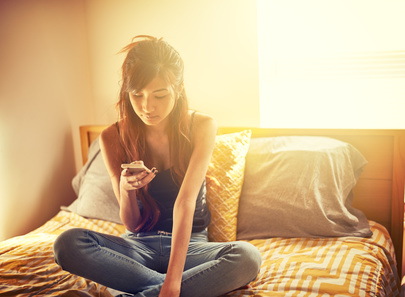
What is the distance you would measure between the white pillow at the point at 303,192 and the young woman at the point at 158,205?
0.87ft

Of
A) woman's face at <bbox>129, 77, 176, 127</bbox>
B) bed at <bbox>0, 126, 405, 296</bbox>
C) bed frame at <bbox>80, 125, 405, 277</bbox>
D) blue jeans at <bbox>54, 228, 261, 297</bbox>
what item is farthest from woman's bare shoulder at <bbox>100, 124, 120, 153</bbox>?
bed frame at <bbox>80, 125, 405, 277</bbox>

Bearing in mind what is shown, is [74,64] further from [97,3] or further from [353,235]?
[353,235]

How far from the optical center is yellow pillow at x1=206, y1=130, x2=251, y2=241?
1.70 meters

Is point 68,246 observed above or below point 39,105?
below

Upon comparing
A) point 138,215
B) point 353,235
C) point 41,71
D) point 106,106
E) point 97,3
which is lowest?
point 353,235


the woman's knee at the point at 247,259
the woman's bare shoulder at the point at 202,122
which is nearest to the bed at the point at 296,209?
the woman's knee at the point at 247,259

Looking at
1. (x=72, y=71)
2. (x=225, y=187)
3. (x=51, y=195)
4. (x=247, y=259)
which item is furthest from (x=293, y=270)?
(x=72, y=71)

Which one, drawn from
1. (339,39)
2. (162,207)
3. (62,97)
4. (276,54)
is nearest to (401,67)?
(339,39)

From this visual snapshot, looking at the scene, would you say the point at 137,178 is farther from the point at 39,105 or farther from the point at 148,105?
the point at 39,105

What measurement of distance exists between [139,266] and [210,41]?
48.3 inches

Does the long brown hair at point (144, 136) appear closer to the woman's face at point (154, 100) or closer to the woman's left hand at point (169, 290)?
the woman's face at point (154, 100)

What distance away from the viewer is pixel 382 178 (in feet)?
5.89

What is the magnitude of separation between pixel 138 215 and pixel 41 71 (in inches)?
44.1

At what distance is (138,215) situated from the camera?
4.79ft
